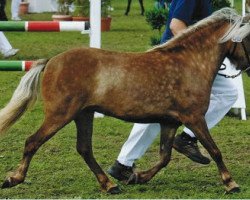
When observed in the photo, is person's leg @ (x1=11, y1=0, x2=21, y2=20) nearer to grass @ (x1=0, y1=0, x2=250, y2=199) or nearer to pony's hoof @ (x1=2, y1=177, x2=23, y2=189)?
grass @ (x1=0, y1=0, x2=250, y2=199)

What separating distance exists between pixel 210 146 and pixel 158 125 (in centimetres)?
70

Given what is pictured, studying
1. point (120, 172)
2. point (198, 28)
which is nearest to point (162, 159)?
point (120, 172)

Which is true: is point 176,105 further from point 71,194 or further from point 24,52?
point 24,52

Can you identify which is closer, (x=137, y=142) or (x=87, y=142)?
(x=87, y=142)

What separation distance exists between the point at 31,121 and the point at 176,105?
3.84 m

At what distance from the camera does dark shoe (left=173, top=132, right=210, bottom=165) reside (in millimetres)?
7172

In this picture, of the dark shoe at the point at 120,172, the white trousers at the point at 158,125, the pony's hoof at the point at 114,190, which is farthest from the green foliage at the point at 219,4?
the pony's hoof at the point at 114,190

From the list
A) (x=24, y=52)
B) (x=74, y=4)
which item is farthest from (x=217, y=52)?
(x=74, y=4)

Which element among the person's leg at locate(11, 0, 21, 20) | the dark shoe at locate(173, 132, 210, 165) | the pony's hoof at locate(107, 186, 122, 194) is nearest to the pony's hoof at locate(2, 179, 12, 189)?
the pony's hoof at locate(107, 186, 122, 194)

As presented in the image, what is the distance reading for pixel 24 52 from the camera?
16922mm

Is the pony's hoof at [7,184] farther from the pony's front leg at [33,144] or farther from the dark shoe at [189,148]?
the dark shoe at [189,148]

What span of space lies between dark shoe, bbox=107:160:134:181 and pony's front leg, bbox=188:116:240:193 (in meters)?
0.79

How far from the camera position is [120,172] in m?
6.98

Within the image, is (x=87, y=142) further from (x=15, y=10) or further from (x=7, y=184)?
(x=15, y=10)
